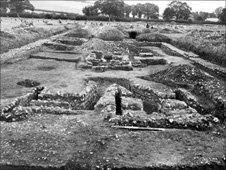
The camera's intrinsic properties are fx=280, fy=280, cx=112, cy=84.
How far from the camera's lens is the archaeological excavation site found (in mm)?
6527

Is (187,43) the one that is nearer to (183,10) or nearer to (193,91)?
(193,91)

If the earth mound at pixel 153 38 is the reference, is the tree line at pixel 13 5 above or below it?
above

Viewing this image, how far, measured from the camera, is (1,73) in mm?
14203

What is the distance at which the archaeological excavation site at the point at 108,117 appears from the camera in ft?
21.4

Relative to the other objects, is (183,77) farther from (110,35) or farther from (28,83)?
(110,35)

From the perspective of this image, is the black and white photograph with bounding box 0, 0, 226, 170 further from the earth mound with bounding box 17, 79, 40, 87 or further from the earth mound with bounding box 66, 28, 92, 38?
the earth mound with bounding box 66, 28, 92, 38

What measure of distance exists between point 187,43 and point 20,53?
13.8 m

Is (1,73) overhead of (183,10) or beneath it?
beneath

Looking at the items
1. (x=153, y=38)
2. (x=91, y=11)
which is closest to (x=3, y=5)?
(x=91, y=11)

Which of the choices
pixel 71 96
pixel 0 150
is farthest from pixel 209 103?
pixel 0 150

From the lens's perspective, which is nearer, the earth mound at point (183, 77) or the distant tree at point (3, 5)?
the earth mound at point (183, 77)

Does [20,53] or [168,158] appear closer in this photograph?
[168,158]

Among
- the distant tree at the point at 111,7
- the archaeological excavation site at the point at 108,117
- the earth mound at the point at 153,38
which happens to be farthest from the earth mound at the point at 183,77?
the distant tree at the point at 111,7

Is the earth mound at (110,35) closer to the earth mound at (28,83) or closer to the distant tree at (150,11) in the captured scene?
the earth mound at (28,83)
